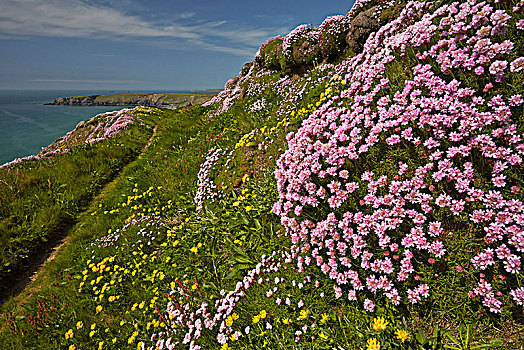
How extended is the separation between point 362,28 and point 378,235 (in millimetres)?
7869

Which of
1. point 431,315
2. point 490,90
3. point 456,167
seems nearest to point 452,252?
point 431,315

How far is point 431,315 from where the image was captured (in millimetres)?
2926

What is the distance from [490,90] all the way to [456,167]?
104 centimetres

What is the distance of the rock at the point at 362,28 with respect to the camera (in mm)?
8188

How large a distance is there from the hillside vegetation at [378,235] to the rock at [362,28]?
13.2ft

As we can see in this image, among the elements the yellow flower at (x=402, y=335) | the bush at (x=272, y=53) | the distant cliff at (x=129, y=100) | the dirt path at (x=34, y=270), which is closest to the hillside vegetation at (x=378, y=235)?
the yellow flower at (x=402, y=335)

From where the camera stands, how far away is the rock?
26.9 ft

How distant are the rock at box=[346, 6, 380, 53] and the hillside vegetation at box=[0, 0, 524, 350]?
4020 millimetres

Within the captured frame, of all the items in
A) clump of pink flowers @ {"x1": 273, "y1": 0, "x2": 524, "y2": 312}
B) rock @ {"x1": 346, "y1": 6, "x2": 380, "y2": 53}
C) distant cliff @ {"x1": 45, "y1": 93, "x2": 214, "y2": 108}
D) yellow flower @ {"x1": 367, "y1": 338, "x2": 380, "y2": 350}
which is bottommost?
yellow flower @ {"x1": 367, "y1": 338, "x2": 380, "y2": 350}

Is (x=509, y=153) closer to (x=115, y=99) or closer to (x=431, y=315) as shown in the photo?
(x=431, y=315)

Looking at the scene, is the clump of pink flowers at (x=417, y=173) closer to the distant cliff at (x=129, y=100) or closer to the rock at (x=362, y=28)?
the rock at (x=362, y=28)

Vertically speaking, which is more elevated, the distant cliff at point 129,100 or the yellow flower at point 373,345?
the distant cliff at point 129,100

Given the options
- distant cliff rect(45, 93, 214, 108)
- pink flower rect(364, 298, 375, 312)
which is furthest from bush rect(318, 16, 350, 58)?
distant cliff rect(45, 93, 214, 108)

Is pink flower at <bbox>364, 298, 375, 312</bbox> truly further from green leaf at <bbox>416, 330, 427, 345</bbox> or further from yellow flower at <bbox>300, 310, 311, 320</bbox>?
yellow flower at <bbox>300, 310, 311, 320</bbox>
